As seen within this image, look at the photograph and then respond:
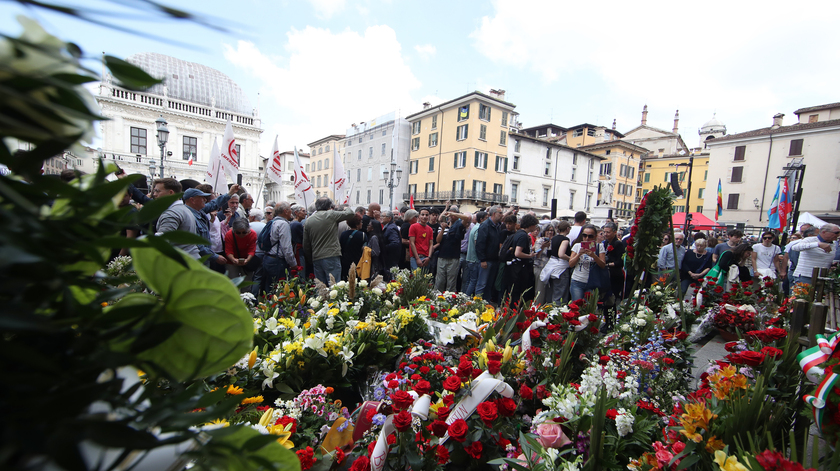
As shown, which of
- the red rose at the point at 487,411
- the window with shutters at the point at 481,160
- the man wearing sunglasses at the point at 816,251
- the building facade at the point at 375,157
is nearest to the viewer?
the red rose at the point at 487,411

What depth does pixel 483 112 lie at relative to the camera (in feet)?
102

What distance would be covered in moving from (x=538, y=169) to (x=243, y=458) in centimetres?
3665

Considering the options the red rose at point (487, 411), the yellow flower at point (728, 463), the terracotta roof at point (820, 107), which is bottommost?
the red rose at point (487, 411)

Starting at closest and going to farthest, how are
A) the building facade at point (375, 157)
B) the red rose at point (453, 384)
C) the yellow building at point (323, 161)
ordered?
the red rose at point (453, 384) → the building facade at point (375, 157) → the yellow building at point (323, 161)

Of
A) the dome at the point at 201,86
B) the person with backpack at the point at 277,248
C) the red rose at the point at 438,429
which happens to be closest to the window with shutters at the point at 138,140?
the dome at the point at 201,86

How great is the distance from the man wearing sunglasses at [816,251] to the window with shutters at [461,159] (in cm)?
2585

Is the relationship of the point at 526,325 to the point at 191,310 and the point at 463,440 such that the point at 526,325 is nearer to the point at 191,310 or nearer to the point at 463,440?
the point at 463,440

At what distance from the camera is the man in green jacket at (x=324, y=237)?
519 centimetres

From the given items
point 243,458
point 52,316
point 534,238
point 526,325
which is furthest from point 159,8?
point 534,238

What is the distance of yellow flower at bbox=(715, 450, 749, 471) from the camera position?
124 centimetres

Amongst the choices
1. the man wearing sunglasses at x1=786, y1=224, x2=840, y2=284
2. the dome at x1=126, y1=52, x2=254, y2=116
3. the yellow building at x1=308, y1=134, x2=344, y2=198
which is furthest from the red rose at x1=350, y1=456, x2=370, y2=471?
the yellow building at x1=308, y1=134, x2=344, y2=198

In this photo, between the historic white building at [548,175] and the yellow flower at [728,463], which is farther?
the historic white building at [548,175]

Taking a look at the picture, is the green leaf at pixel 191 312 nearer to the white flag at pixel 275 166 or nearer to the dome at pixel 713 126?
the white flag at pixel 275 166

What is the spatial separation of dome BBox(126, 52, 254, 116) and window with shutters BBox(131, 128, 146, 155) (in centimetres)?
568
